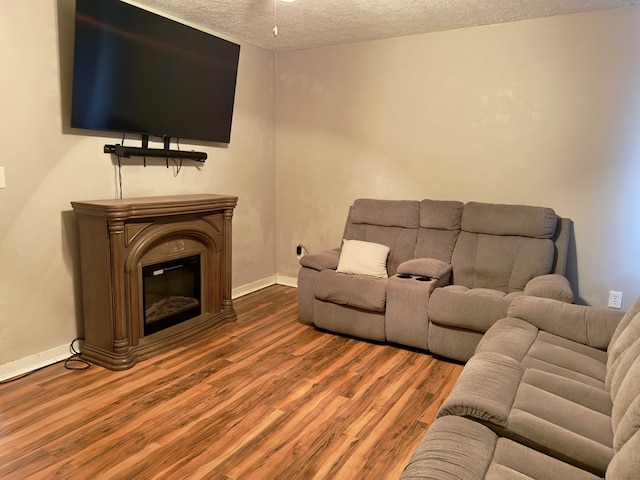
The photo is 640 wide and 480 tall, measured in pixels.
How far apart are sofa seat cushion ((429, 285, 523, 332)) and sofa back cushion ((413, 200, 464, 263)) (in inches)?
23.1

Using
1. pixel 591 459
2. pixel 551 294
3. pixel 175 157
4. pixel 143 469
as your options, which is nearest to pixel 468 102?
pixel 551 294

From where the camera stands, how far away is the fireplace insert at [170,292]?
10.9ft

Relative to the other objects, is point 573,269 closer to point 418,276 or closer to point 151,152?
point 418,276

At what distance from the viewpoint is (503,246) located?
353 centimetres

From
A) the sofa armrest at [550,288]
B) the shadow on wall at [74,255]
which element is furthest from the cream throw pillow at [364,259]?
the shadow on wall at [74,255]

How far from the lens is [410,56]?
4.14 m

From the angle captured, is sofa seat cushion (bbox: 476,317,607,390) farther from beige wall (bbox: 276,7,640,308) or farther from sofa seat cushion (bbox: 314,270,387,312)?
beige wall (bbox: 276,7,640,308)

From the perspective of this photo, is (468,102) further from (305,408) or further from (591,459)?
(591,459)

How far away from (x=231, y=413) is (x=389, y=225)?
2140mm

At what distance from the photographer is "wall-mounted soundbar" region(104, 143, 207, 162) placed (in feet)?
10.8

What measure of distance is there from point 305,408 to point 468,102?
285 centimetres

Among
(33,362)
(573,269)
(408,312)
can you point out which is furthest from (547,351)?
(33,362)

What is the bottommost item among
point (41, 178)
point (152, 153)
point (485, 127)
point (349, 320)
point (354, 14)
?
point (349, 320)

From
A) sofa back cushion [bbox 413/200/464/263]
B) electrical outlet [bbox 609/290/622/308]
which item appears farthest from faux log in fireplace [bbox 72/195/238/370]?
electrical outlet [bbox 609/290/622/308]
